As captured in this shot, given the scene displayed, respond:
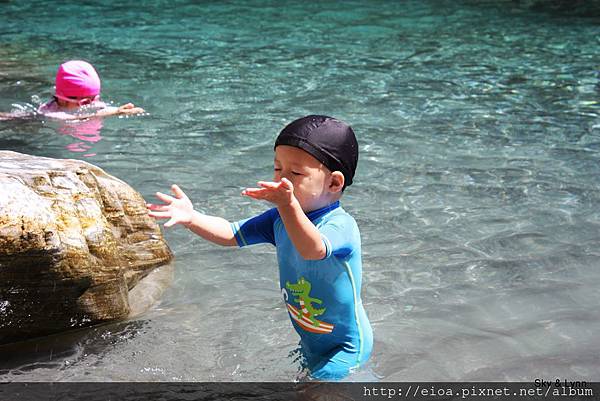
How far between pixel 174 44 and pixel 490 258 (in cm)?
788

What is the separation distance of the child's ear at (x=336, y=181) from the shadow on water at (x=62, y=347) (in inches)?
55.0

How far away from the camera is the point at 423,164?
662cm

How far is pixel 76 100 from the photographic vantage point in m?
8.20

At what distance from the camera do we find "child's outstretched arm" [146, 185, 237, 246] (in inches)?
123

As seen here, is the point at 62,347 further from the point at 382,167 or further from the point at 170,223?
the point at 382,167

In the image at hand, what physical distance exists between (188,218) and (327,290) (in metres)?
0.59

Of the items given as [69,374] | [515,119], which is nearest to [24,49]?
[515,119]

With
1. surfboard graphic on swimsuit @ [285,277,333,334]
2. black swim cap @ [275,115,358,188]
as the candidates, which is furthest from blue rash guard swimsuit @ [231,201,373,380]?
black swim cap @ [275,115,358,188]

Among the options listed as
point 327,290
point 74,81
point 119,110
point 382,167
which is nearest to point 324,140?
point 327,290

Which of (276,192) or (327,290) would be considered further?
→ (327,290)

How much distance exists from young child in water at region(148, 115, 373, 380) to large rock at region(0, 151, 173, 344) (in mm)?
687

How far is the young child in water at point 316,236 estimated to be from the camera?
10.00 ft

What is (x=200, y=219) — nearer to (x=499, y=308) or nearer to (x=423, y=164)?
(x=499, y=308)

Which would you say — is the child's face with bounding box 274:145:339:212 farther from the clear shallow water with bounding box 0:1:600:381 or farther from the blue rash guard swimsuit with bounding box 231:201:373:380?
the clear shallow water with bounding box 0:1:600:381
